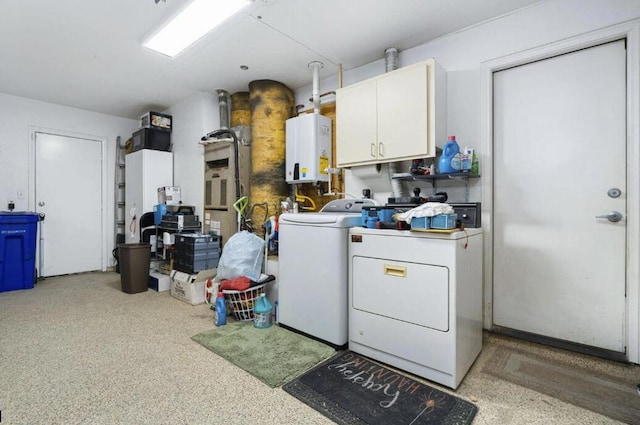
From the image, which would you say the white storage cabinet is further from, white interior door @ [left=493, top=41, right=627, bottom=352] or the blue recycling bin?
white interior door @ [left=493, top=41, right=627, bottom=352]

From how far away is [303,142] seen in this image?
3238 mm

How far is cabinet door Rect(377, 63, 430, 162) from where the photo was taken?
2377mm

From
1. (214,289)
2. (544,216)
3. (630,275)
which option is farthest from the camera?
(214,289)

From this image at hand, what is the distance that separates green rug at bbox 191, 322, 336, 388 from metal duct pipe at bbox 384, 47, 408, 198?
144cm

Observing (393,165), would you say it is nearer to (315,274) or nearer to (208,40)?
(315,274)

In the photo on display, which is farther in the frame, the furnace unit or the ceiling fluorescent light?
the furnace unit

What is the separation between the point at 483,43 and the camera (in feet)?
7.98

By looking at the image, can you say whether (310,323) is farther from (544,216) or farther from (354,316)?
(544,216)

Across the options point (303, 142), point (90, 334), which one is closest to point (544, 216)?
point (303, 142)

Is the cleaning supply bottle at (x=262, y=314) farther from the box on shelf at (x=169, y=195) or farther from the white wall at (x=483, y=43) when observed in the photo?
the box on shelf at (x=169, y=195)

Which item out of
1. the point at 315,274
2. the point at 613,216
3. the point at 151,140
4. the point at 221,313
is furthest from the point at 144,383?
the point at 151,140

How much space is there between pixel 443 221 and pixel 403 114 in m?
1.17

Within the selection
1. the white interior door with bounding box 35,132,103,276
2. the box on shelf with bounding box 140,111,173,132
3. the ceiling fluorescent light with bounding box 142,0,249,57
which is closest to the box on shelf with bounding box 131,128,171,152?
the box on shelf with bounding box 140,111,173,132

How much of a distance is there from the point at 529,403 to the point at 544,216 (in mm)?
1320
